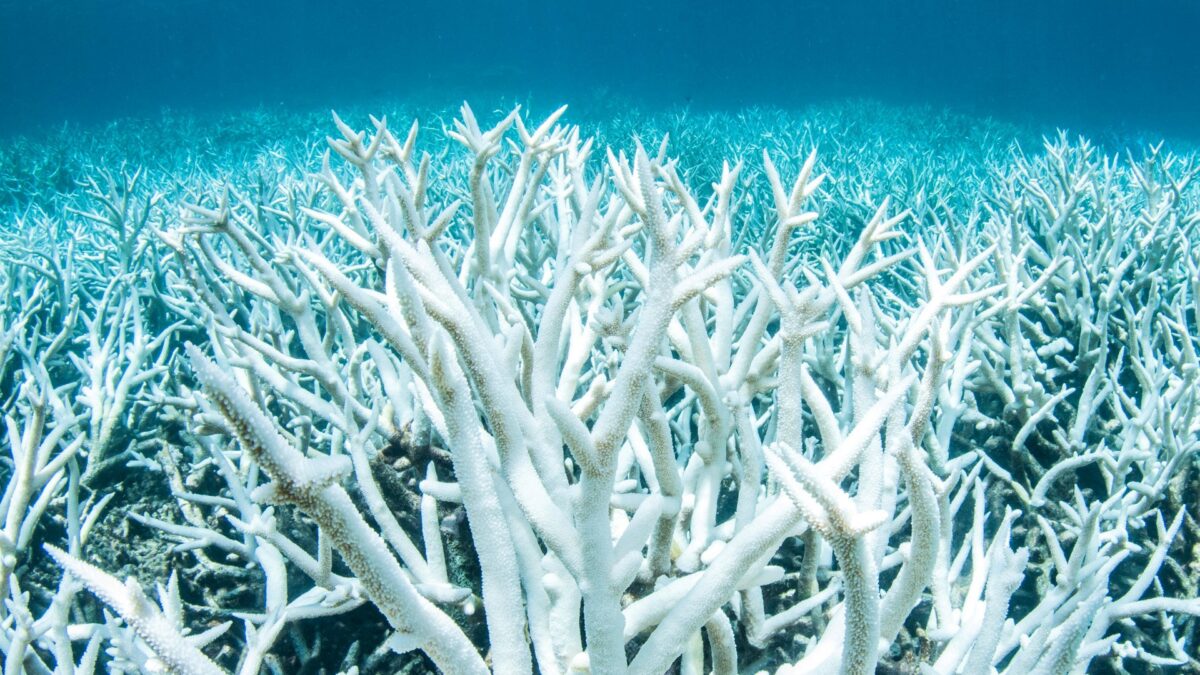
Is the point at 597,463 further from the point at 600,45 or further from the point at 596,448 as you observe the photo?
the point at 600,45

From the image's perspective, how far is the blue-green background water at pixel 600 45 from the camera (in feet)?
239

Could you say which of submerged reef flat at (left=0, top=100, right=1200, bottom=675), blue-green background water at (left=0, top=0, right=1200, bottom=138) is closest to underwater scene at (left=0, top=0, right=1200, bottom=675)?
submerged reef flat at (left=0, top=100, right=1200, bottom=675)

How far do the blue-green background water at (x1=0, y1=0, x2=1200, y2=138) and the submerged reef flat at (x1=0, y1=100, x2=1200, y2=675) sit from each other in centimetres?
6256

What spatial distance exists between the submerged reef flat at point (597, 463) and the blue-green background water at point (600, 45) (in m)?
62.6

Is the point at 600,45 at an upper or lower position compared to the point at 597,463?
upper

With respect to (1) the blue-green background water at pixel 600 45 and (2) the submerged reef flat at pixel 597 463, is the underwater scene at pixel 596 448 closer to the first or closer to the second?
(2) the submerged reef flat at pixel 597 463

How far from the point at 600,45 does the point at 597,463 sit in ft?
394

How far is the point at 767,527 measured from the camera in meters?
1.15

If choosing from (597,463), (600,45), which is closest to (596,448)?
(597,463)

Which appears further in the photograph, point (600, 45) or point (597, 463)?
point (600, 45)

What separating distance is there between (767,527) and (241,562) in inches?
78.1

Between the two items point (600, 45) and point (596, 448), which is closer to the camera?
point (596, 448)

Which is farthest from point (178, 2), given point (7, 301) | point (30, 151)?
point (7, 301)

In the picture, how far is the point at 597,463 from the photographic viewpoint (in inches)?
43.2
